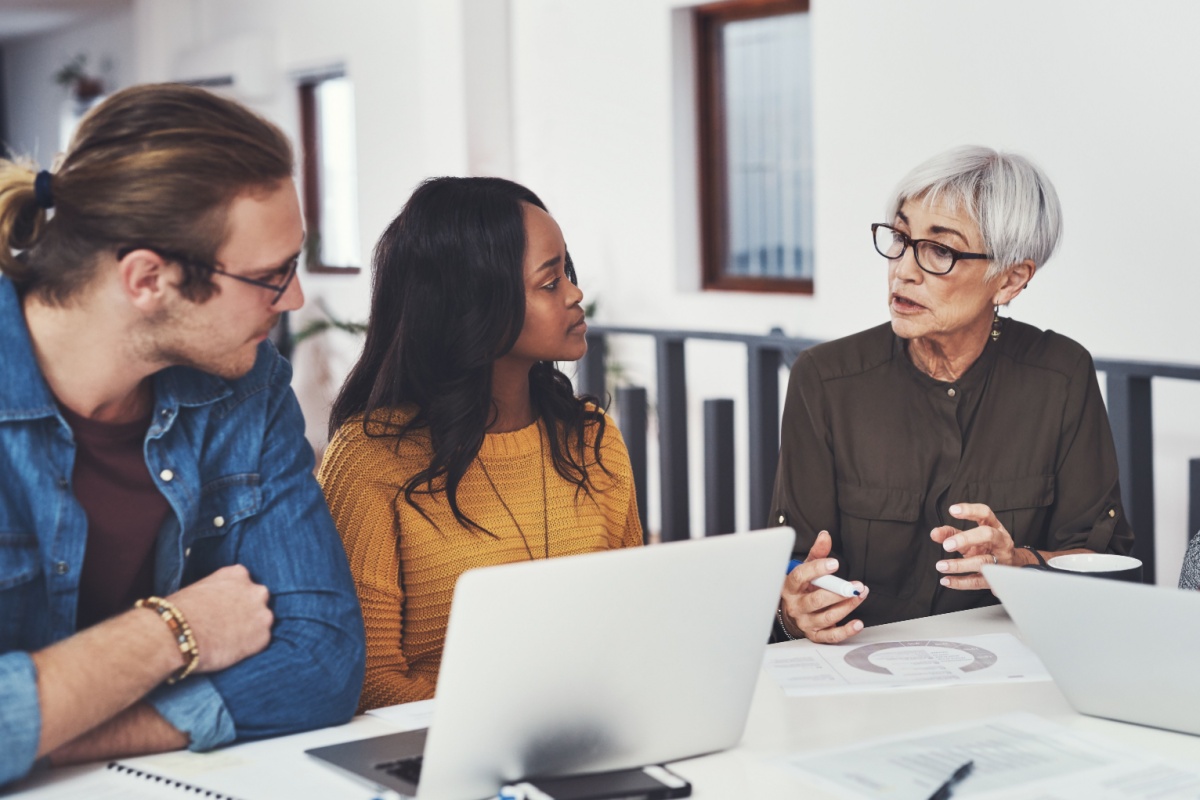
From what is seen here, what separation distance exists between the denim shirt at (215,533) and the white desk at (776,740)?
0.14 ft

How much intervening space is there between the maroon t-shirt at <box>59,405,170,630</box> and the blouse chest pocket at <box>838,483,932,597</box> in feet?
3.69

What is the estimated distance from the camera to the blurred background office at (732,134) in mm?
3762

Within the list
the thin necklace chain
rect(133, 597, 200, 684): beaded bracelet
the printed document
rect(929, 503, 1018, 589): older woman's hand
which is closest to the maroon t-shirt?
rect(133, 597, 200, 684): beaded bracelet

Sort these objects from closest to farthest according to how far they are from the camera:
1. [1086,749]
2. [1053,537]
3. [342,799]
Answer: [342,799]
[1086,749]
[1053,537]

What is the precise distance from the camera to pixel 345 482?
1873mm

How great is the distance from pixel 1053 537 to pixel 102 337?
1457 millimetres

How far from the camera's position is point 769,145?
539cm

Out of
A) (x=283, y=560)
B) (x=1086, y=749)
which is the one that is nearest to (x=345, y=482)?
(x=283, y=560)

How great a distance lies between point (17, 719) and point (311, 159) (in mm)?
7028

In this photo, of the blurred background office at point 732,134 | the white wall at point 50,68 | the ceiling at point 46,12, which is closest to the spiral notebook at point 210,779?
the blurred background office at point 732,134

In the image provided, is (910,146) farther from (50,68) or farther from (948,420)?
(50,68)

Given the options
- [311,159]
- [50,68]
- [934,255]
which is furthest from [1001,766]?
[50,68]

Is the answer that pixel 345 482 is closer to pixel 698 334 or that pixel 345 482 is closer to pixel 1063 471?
pixel 1063 471

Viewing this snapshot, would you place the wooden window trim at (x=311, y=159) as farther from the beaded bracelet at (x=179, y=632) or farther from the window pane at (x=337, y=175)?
the beaded bracelet at (x=179, y=632)
